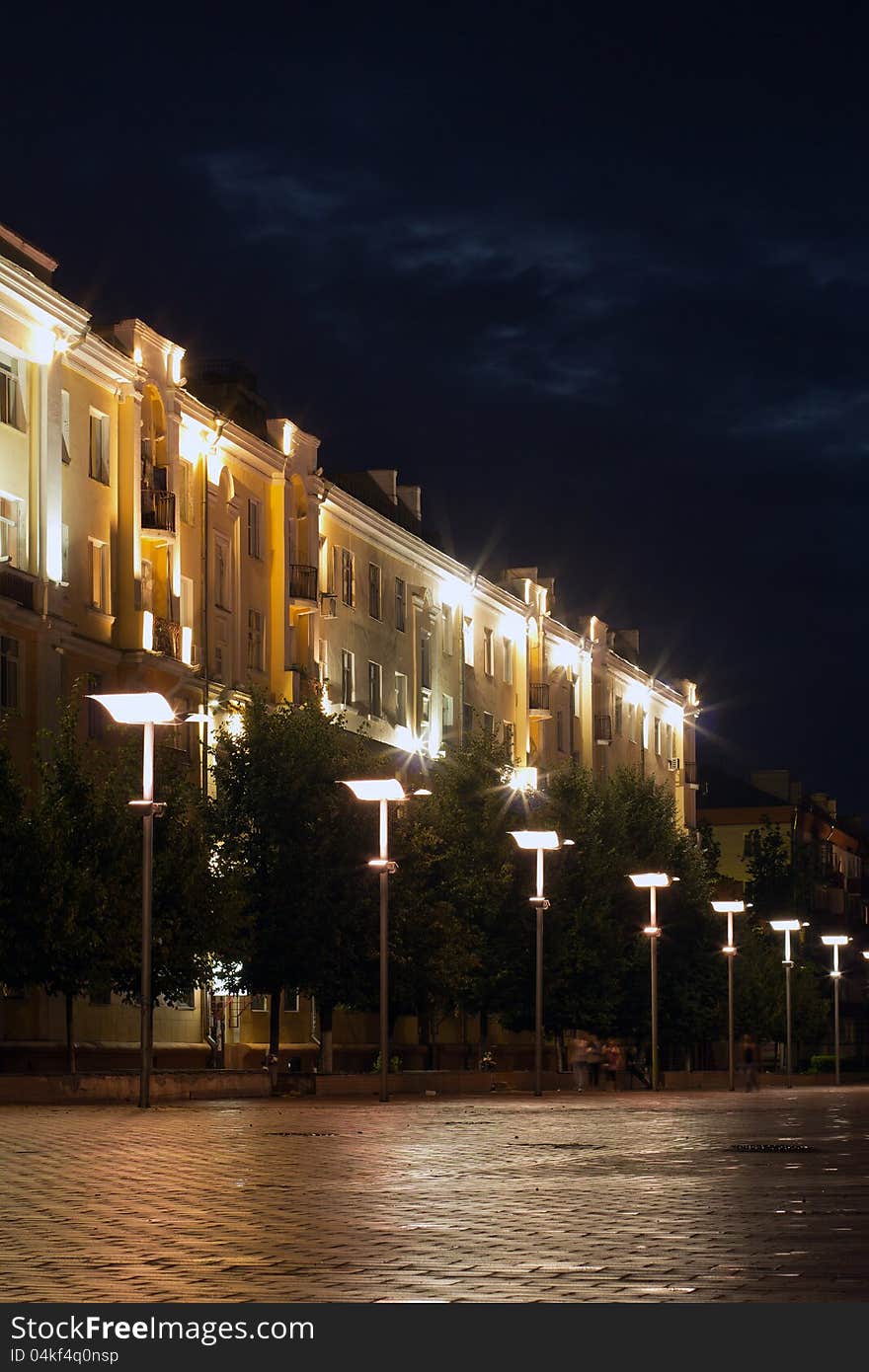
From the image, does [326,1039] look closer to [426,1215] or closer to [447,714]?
→ [447,714]

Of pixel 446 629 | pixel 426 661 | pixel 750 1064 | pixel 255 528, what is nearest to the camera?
pixel 750 1064

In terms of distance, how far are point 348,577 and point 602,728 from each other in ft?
89.1

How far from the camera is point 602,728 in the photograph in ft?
321

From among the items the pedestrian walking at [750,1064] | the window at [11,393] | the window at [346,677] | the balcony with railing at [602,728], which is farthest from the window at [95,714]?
the balcony with railing at [602,728]

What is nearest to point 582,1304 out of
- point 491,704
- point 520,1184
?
point 520,1184

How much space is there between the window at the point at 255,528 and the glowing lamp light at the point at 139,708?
33288 mm

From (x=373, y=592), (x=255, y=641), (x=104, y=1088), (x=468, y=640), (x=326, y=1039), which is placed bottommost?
(x=326, y=1039)

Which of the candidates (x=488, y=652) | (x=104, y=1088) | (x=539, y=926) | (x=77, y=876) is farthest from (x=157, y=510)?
(x=488, y=652)

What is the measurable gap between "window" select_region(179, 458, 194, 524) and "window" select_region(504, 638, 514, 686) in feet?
88.3

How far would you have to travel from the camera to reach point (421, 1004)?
5647cm

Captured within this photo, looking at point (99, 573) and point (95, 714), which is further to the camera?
point (99, 573)

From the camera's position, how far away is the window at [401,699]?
76250mm

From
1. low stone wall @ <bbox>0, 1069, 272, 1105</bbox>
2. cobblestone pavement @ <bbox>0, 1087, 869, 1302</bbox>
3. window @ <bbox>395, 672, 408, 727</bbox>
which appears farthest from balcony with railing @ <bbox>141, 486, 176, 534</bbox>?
cobblestone pavement @ <bbox>0, 1087, 869, 1302</bbox>

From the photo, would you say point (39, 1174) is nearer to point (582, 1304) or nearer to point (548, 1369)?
point (582, 1304)
